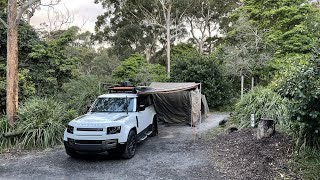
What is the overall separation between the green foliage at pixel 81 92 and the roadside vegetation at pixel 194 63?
0.05 meters

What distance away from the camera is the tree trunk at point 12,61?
8922mm

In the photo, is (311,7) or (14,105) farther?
(311,7)

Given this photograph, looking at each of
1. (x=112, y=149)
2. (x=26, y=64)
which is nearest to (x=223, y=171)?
(x=112, y=149)

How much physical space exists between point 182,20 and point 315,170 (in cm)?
2735

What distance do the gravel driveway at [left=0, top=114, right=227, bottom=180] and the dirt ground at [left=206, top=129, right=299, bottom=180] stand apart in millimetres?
355

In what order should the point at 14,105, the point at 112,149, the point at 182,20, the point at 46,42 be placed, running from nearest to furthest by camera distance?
1. the point at 112,149
2. the point at 14,105
3. the point at 46,42
4. the point at 182,20

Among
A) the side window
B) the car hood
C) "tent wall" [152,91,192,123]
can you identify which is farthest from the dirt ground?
"tent wall" [152,91,192,123]

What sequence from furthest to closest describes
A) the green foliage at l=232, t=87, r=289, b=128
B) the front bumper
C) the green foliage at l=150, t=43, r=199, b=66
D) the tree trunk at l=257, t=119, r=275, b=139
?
the green foliage at l=150, t=43, r=199, b=66, the green foliage at l=232, t=87, r=289, b=128, the tree trunk at l=257, t=119, r=275, b=139, the front bumper

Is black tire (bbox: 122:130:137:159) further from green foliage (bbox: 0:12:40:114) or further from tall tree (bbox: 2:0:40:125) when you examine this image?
green foliage (bbox: 0:12:40:114)

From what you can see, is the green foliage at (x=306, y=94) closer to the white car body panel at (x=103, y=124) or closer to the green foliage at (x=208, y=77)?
the white car body panel at (x=103, y=124)

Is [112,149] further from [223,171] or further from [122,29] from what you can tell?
[122,29]

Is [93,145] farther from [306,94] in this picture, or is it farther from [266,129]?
[306,94]

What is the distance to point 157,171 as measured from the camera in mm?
6258

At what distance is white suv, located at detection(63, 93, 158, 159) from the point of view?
22.2 ft
